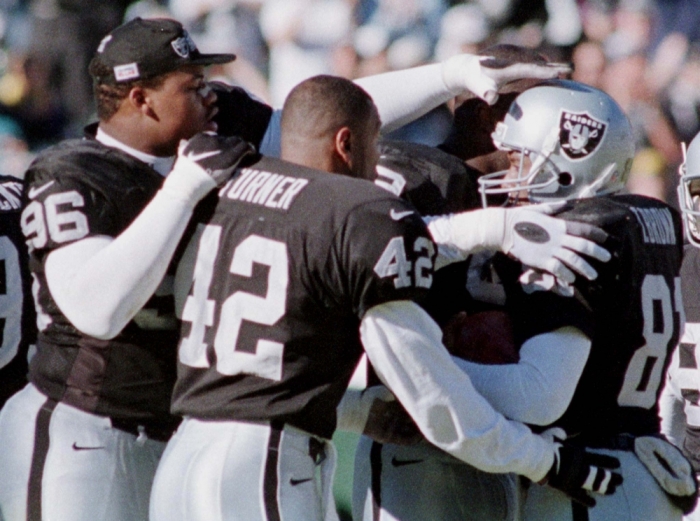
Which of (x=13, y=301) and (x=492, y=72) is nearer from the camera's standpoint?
(x=492, y=72)

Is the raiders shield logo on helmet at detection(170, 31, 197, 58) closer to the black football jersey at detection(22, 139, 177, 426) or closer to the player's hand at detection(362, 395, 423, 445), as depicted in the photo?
the black football jersey at detection(22, 139, 177, 426)

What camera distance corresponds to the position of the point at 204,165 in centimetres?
254

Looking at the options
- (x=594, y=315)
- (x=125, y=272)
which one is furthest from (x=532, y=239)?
(x=125, y=272)

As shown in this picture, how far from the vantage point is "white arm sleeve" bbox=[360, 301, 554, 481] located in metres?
2.39

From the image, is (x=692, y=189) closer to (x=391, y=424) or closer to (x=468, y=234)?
(x=468, y=234)

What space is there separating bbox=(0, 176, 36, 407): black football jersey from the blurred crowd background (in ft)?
7.90

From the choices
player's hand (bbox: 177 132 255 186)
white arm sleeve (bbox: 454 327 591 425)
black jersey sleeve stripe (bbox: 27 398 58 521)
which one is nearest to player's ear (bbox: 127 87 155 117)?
player's hand (bbox: 177 132 255 186)

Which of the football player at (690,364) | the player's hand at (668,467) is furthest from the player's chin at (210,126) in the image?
the football player at (690,364)

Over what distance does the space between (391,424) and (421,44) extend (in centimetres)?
342

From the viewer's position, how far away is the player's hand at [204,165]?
2506 millimetres

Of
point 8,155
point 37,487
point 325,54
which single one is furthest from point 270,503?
point 8,155

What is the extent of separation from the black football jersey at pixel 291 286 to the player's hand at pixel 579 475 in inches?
20.1

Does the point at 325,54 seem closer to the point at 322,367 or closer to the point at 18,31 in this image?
the point at 18,31

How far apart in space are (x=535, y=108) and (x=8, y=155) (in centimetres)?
408
